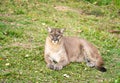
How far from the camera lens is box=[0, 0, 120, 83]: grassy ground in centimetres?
825

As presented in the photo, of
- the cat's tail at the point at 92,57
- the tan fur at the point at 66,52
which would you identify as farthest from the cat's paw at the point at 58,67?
the cat's tail at the point at 92,57

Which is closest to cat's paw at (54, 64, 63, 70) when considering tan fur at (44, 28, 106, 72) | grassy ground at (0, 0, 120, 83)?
tan fur at (44, 28, 106, 72)

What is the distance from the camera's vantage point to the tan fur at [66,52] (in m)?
8.77

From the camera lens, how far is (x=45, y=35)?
11.1m

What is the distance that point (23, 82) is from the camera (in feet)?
25.2

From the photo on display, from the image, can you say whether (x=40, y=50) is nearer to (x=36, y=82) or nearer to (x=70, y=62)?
(x=70, y=62)

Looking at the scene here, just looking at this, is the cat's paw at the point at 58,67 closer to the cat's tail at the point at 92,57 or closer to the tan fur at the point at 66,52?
the tan fur at the point at 66,52

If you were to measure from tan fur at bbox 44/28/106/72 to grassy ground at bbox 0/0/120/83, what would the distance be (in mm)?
172

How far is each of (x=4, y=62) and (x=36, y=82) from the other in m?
1.17

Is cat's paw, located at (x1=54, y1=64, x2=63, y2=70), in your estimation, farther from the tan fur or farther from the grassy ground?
the grassy ground

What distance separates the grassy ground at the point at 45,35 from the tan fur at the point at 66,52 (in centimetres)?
17

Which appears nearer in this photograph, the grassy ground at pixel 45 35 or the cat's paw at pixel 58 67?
the grassy ground at pixel 45 35

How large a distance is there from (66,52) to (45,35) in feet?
6.82

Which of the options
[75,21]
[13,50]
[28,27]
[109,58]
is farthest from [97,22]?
[13,50]
